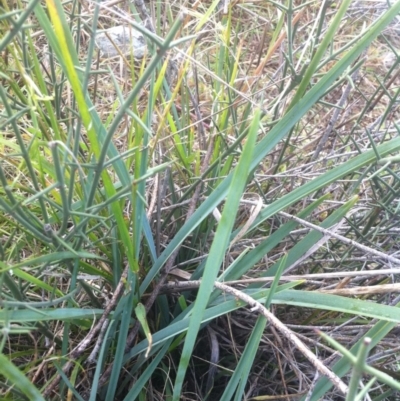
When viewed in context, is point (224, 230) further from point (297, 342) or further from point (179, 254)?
point (179, 254)

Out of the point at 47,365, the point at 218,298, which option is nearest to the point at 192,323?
the point at 218,298

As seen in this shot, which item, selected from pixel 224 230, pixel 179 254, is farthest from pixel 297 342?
pixel 179 254

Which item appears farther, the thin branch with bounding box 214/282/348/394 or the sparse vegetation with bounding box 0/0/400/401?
the sparse vegetation with bounding box 0/0/400/401

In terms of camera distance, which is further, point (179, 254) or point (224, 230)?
point (179, 254)

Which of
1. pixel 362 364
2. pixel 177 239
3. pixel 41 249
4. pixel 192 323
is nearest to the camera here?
pixel 362 364

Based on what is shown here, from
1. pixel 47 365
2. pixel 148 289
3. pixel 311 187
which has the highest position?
pixel 311 187

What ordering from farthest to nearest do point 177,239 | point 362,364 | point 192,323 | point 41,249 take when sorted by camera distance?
point 41,249 → point 177,239 → point 192,323 → point 362,364

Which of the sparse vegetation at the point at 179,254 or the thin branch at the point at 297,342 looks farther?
the sparse vegetation at the point at 179,254

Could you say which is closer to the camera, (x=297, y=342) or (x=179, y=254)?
(x=297, y=342)

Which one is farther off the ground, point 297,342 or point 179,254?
point 297,342

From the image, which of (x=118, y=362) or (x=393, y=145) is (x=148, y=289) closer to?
(x=118, y=362)

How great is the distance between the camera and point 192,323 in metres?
0.49

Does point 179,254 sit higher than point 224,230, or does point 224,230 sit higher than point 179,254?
point 224,230

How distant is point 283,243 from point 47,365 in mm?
402
